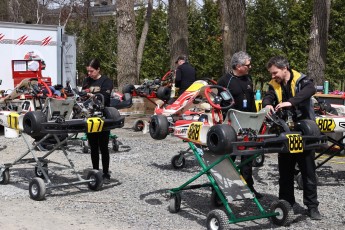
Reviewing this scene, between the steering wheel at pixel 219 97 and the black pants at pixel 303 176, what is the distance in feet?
2.76

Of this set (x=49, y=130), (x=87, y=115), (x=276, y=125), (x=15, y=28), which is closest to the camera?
(x=276, y=125)

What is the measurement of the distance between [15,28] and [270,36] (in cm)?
917

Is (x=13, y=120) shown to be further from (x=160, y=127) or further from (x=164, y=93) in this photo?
(x=164, y=93)

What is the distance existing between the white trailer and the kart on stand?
997 cm

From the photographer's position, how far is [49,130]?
7.26 meters

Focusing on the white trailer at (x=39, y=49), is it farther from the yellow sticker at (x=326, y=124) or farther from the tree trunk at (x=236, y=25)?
the yellow sticker at (x=326, y=124)

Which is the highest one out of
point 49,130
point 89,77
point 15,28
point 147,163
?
point 15,28

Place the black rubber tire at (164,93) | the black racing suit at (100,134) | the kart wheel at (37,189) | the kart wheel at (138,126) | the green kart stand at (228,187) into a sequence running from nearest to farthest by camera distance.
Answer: the green kart stand at (228,187), the kart wheel at (37,189), the black racing suit at (100,134), the black rubber tire at (164,93), the kart wheel at (138,126)

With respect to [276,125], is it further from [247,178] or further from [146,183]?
[146,183]

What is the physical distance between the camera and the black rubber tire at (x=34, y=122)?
7301 mm

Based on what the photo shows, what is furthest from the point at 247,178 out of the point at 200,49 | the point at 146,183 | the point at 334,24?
the point at 200,49

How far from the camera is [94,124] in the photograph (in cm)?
748

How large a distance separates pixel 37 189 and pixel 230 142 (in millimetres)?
3132

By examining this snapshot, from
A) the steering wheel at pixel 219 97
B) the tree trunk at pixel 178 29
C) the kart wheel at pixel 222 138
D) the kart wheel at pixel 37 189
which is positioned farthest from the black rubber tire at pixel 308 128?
the tree trunk at pixel 178 29
